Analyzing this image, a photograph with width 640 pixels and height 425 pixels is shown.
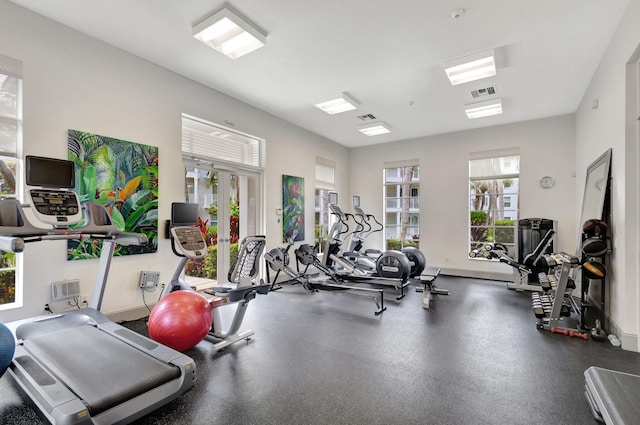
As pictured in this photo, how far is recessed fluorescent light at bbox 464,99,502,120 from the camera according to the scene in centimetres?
532

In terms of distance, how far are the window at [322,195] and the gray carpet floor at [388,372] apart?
335 centimetres

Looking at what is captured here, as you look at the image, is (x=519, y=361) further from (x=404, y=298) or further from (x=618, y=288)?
(x=404, y=298)

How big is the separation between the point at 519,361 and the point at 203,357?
9.52ft

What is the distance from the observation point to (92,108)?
357 centimetres

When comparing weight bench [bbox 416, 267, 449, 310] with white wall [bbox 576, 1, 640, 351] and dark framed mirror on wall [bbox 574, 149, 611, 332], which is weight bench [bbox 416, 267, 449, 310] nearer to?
dark framed mirror on wall [bbox 574, 149, 611, 332]

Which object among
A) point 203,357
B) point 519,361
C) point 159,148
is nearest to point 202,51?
point 159,148

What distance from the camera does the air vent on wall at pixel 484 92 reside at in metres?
4.88

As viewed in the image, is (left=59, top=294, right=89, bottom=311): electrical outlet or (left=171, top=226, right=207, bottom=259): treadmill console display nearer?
(left=171, top=226, right=207, bottom=259): treadmill console display

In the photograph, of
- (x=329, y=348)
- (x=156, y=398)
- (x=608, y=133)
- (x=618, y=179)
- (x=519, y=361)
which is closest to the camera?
(x=156, y=398)

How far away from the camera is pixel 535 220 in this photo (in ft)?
19.3

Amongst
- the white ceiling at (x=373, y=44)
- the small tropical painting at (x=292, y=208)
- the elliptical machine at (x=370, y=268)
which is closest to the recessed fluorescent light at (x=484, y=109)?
the white ceiling at (x=373, y=44)

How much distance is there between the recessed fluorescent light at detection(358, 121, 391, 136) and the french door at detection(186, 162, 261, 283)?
2.68 metres

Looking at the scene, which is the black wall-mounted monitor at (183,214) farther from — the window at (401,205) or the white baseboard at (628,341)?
the window at (401,205)

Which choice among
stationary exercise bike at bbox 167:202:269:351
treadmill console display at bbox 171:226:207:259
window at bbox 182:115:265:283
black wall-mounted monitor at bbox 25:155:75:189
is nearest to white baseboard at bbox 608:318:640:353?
stationary exercise bike at bbox 167:202:269:351
